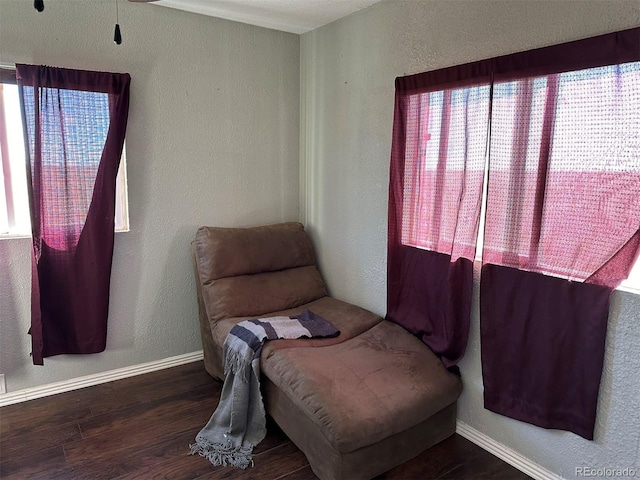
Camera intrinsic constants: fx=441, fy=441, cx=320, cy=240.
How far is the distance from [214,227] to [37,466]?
1555 mm

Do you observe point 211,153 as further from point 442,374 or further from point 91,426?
point 442,374

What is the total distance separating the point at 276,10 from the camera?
9.05ft

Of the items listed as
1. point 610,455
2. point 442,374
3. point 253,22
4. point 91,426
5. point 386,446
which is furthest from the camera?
point 253,22

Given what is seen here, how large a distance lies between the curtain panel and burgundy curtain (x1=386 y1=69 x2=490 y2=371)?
19 mm

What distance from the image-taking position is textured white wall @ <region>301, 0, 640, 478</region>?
1.68 meters

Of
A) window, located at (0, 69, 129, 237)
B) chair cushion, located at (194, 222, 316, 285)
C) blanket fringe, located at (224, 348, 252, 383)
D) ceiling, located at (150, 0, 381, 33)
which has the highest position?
ceiling, located at (150, 0, 381, 33)

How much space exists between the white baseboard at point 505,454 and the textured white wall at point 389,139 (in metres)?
0.03

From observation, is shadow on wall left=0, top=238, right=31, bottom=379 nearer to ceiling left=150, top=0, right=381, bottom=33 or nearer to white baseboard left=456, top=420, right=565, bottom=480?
ceiling left=150, top=0, right=381, bottom=33

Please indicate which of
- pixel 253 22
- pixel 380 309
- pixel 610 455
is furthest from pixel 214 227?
pixel 610 455

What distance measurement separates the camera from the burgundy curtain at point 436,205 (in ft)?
6.93

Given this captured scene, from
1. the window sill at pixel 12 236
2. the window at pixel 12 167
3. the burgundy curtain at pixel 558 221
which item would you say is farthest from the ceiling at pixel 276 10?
the window sill at pixel 12 236

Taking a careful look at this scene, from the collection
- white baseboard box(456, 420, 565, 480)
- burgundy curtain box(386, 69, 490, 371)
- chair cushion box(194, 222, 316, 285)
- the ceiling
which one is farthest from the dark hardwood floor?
the ceiling

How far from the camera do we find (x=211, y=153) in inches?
118

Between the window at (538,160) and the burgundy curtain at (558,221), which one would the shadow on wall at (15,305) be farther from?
the burgundy curtain at (558,221)
